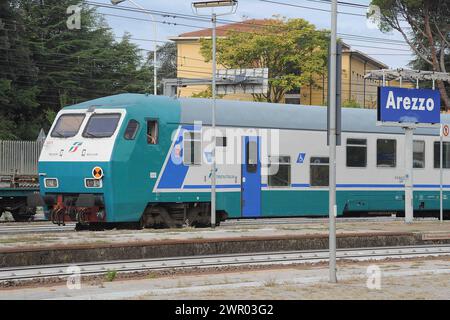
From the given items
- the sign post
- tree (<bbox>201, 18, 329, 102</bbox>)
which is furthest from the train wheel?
tree (<bbox>201, 18, 329, 102</bbox>)

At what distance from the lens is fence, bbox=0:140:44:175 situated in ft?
109

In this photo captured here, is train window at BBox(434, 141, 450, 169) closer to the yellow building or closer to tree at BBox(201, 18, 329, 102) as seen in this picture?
tree at BBox(201, 18, 329, 102)

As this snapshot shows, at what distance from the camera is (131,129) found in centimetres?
2012

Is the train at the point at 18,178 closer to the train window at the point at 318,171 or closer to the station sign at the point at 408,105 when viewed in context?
the train window at the point at 318,171

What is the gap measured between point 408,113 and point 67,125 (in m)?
9.72

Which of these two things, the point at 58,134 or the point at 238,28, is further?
the point at 238,28

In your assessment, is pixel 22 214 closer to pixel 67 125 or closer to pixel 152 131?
pixel 67 125

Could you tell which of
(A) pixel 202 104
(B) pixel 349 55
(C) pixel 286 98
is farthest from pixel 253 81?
(A) pixel 202 104

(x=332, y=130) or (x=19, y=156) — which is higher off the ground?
(x=332, y=130)

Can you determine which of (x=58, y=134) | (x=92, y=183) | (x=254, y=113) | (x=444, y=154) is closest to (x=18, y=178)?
(x=58, y=134)

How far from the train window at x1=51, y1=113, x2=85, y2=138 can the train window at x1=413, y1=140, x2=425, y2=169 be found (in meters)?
10.8

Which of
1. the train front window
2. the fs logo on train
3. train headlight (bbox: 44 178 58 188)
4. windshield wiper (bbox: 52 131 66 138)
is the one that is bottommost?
train headlight (bbox: 44 178 58 188)

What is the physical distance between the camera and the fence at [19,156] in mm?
33156
